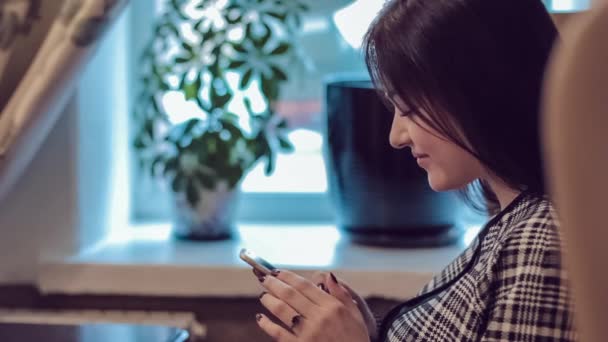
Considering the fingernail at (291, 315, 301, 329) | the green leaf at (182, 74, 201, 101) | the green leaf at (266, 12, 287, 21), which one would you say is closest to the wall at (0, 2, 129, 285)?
the green leaf at (182, 74, 201, 101)

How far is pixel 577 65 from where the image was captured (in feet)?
1.27

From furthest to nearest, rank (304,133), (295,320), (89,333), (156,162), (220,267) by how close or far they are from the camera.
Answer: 1. (304,133)
2. (156,162)
3. (220,267)
4. (89,333)
5. (295,320)

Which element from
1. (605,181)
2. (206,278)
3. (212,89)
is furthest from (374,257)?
(605,181)

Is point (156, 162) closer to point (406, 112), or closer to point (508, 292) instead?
point (406, 112)

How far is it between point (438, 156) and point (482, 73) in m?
0.10

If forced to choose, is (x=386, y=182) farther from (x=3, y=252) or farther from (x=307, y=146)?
(x=3, y=252)

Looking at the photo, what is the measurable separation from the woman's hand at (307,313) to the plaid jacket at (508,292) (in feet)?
0.24

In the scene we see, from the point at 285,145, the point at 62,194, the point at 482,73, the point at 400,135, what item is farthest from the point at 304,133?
the point at 482,73

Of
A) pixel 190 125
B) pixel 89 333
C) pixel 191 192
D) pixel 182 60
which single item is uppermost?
pixel 182 60

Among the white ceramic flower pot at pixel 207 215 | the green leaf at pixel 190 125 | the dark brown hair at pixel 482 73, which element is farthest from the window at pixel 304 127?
the dark brown hair at pixel 482 73

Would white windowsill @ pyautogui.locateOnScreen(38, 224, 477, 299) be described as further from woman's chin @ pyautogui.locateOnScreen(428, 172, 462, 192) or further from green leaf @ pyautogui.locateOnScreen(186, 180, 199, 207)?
woman's chin @ pyautogui.locateOnScreen(428, 172, 462, 192)

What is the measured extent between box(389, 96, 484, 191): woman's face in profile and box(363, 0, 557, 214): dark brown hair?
0.01 m

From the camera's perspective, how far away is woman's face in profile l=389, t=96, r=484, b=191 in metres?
0.80

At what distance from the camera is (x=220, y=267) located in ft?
4.14
